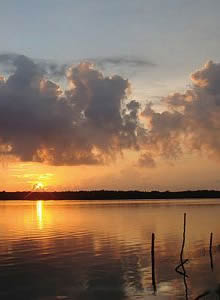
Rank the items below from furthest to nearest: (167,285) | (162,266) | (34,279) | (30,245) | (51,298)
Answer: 1. (30,245)
2. (162,266)
3. (34,279)
4. (167,285)
5. (51,298)

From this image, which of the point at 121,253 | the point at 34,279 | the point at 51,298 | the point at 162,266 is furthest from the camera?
the point at 121,253

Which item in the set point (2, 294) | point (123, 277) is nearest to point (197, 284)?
point (123, 277)

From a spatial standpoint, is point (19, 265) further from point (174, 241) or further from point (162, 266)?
point (174, 241)

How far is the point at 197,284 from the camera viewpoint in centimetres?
3519

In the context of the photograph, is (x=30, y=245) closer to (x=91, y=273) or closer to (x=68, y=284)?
(x=91, y=273)

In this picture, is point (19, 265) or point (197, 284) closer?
point (197, 284)

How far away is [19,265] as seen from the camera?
45.0 metres

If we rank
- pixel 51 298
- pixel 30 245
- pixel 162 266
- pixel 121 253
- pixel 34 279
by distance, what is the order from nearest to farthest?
pixel 51 298
pixel 34 279
pixel 162 266
pixel 121 253
pixel 30 245

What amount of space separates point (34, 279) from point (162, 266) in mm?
12479

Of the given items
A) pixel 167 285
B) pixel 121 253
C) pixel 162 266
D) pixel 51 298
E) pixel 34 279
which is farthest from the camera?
pixel 121 253

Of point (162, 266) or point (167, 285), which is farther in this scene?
point (162, 266)

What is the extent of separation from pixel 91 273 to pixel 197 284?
9.44m

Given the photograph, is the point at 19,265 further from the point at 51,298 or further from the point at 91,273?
the point at 51,298

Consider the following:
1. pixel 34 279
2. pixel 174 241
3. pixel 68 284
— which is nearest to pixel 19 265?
pixel 34 279
